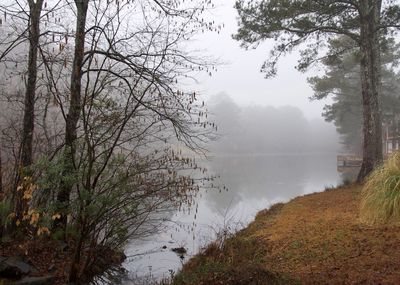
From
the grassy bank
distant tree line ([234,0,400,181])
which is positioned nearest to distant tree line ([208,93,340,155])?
distant tree line ([234,0,400,181])

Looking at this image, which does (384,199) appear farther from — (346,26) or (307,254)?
(346,26)

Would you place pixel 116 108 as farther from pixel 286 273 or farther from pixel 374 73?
pixel 374 73

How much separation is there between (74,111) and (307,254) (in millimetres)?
4217

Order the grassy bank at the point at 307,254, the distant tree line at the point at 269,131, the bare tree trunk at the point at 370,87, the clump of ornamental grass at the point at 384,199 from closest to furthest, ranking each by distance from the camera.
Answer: the grassy bank at the point at 307,254 → the clump of ornamental grass at the point at 384,199 → the bare tree trunk at the point at 370,87 → the distant tree line at the point at 269,131

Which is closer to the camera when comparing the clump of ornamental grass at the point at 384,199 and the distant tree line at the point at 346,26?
the clump of ornamental grass at the point at 384,199

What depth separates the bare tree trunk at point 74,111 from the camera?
5675 millimetres

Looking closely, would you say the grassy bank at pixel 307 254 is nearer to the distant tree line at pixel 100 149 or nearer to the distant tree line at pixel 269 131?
the distant tree line at pixel 100 149

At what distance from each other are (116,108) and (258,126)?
105201 mm

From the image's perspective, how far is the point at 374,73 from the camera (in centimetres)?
1252

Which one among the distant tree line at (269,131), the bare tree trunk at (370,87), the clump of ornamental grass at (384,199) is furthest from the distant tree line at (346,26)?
the distant tree line at (269,131)

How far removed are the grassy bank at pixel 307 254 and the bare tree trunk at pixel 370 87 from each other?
4106 mm

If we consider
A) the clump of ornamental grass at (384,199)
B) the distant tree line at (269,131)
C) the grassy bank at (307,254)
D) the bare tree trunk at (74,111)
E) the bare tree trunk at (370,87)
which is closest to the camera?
the grassy bank at (307,254)

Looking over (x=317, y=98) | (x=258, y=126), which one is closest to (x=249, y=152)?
A: (x=258, y=126)

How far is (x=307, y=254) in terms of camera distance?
5824mm
